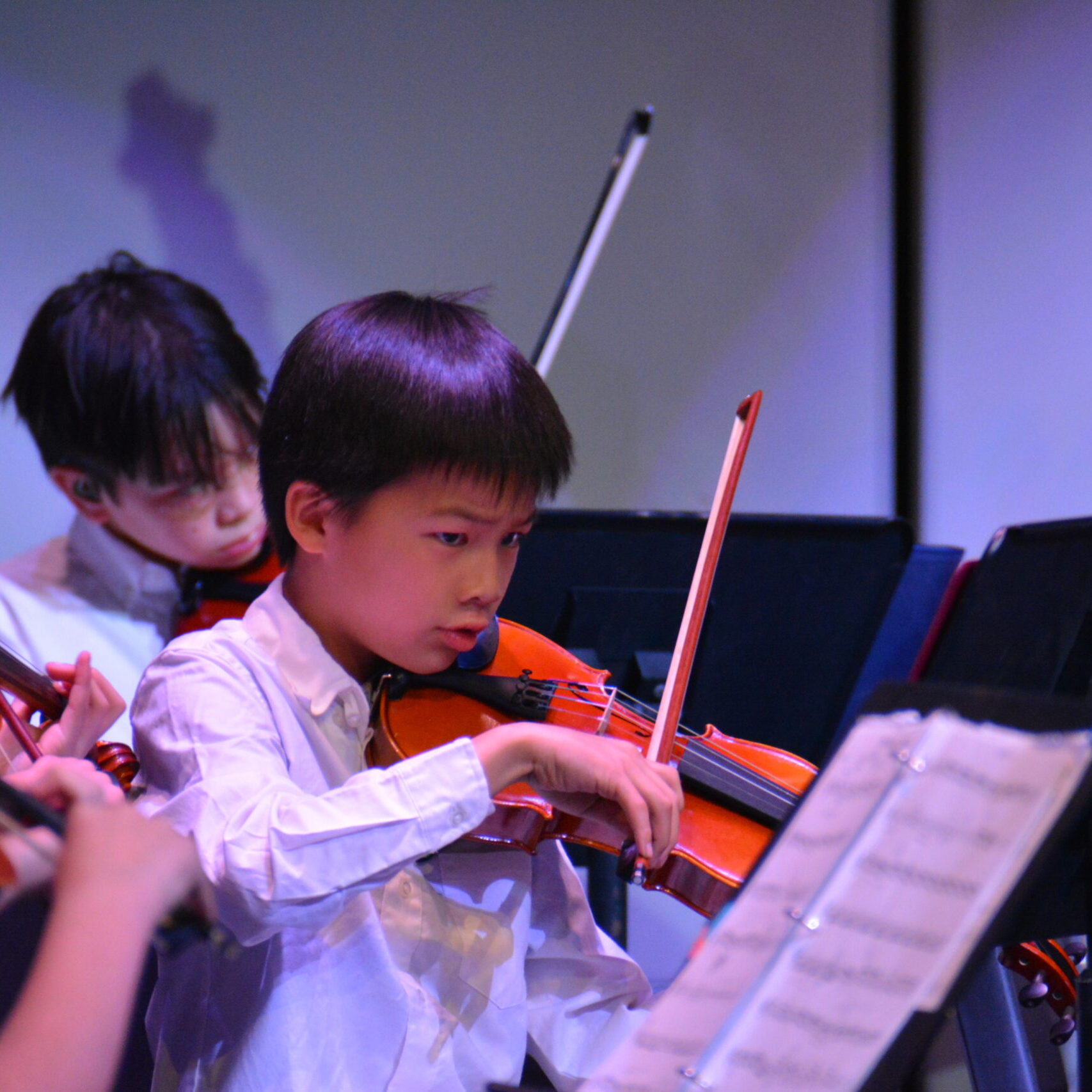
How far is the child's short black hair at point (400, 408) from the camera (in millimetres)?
775

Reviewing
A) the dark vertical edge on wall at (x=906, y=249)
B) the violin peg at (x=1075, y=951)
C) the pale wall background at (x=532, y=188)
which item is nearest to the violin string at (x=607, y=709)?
the violin peg at (x=1075, y=951)

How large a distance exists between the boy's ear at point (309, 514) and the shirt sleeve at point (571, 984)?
0.31 metres

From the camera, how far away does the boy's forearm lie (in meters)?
0.39

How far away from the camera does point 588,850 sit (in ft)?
4.18

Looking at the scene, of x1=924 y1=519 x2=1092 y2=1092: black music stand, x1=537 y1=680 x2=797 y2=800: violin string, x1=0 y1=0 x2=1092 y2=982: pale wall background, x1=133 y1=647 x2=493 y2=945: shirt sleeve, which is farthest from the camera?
x1=0 y1=0 x2=1092 y2=982: pale wall background

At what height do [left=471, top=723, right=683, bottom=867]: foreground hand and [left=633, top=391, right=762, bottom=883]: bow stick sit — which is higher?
[left=633, top=391, right=762, bottom=883]: bow stick

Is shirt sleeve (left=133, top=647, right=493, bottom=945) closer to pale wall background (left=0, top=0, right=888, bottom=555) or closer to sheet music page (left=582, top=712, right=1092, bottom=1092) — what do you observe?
sheet music page (left=582, top=712, right=1092, bottom=1092)

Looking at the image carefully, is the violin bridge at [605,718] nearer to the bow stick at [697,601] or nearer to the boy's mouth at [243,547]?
the bow stick at [697,601]

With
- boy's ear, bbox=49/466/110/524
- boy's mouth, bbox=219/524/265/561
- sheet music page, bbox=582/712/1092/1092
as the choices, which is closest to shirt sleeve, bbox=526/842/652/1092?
sheet music page, bbox=582/712/1092/1092

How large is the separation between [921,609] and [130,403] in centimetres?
93

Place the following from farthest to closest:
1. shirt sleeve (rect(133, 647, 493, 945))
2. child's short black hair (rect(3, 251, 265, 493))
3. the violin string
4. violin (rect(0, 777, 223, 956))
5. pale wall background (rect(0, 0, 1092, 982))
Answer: pale wall background (rect(0, 0, 1092, 982)) < child's short black hair (rect(3, 251, 265, 493)) < the violin string < shirt sleeve (rect(133, 647, 493, 945)) < violin (rect(0, 777, 223, 956))

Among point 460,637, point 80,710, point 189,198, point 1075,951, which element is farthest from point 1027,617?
point 189,198

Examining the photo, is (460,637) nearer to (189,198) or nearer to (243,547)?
(243,547)

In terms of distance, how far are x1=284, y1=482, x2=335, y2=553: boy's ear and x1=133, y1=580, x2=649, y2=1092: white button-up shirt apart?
0.05 meters
